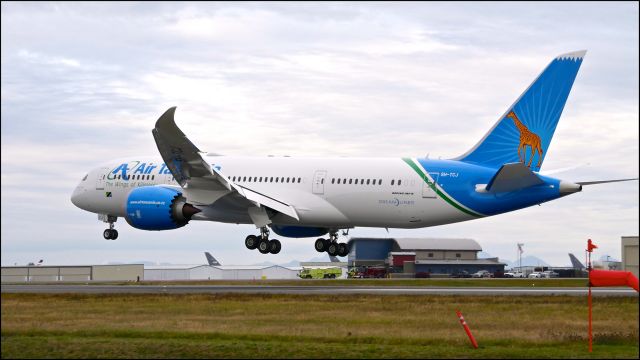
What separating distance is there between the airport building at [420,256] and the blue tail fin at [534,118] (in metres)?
51.2

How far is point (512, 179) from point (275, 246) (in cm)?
1498

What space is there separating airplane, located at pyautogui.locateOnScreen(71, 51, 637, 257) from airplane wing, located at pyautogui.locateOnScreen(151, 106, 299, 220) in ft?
0.21

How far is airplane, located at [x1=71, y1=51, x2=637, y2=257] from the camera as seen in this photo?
50.6m

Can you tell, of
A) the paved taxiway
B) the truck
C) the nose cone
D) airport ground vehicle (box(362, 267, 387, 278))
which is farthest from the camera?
the truck

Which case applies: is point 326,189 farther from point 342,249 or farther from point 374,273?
point 374,273

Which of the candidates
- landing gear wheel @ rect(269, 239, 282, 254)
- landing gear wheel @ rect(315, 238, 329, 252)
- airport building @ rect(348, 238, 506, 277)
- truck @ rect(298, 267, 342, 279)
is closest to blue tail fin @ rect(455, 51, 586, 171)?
landing gear wheel @ rect(315, 238, 329, 252)

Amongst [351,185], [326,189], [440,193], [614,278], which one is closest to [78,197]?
[326,189]

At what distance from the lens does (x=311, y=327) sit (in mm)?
27531

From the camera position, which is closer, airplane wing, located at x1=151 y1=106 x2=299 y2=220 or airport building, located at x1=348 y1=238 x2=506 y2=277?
airplane wing, located at x1=151 y1=106 x2=299 y2=220

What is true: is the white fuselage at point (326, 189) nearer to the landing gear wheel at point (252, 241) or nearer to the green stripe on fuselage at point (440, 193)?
the green stripe on fuselage at point (440, 193)

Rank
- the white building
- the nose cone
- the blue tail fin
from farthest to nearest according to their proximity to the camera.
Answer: the white building < the nose cone < the blue tail fin

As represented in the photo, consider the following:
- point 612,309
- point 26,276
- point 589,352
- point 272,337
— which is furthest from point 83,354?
point 26,276

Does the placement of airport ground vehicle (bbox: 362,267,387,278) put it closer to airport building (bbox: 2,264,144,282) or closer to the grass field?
airport building (bbox: 2,264,144,282)

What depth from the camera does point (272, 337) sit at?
82.9 ft
